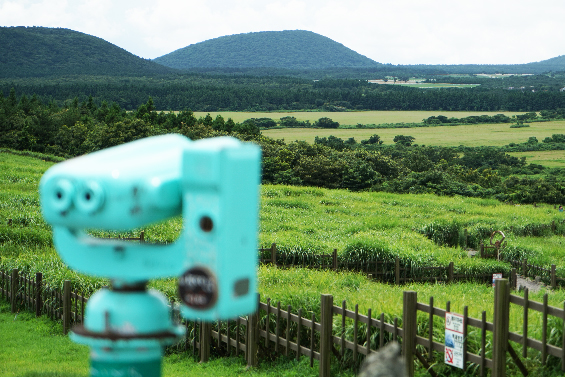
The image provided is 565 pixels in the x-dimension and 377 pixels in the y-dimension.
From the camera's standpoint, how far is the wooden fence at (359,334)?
6.81 metres

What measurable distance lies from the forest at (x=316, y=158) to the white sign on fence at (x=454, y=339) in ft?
119

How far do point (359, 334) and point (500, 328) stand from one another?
239 cm

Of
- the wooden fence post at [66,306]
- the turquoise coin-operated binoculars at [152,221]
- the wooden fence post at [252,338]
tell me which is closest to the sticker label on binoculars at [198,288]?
the turquoise coin-operated binoculars at [152,221]

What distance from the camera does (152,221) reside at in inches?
86.4

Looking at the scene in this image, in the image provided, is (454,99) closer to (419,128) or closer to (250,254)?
(419,128)

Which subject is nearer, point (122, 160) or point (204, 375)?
point (122, 160)

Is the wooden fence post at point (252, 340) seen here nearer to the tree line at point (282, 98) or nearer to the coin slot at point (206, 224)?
the coin slot at point (206, 224)

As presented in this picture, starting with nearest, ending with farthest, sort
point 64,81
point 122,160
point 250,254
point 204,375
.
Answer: point 250,254
point 122,160
point 204,375
point 64,81

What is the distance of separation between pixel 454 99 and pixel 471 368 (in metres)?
161

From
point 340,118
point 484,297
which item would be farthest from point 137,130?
point 340,118

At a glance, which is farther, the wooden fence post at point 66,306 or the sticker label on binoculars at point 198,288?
the wooden fence post at point 66,306

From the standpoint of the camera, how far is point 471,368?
7629mm

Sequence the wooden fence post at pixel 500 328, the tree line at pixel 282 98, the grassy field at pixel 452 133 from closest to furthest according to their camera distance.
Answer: the wooden fence post at pixel 500 328 < the grassy field at pixel 452 133 < the tree line at pixel 282 98

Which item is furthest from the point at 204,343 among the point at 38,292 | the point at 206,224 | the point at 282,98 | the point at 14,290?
the point at 282,98
